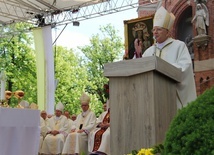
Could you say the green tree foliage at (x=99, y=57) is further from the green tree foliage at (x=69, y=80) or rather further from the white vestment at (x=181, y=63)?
the white vestment at (x=181, y=63)

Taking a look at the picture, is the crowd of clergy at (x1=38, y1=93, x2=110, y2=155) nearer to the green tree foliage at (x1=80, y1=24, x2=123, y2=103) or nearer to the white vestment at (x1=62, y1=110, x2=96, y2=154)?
the white vestment at (x1=62, y1=110, x2=96, y2=154)

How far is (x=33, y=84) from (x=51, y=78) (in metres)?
10.2

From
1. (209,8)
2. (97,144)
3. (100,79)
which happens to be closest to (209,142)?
(97,144)

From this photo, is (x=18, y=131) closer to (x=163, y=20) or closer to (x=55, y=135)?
(x=163, y=20)

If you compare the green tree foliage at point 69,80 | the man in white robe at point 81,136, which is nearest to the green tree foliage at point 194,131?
the man in white robe at point 81,136

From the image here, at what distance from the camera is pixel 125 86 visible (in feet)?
9.64

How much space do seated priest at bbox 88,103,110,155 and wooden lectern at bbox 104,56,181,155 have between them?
4.13 m

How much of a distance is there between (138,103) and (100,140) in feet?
14.9

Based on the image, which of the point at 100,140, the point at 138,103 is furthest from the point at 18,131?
the point at 100,140

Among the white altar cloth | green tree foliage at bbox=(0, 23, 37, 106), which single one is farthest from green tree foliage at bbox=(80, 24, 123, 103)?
the white altar cloth

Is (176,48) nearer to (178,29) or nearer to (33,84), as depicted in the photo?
(178,29)

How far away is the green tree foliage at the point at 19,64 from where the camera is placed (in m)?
22.3

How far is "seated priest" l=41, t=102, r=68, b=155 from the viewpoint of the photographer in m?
8.60

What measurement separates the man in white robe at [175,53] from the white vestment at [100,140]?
10.8 ft
